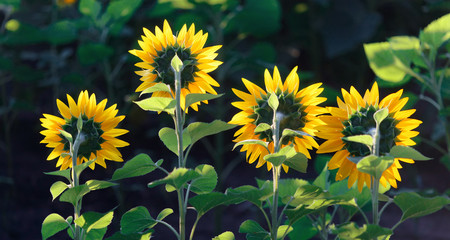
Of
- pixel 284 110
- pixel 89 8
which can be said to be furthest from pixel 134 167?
pixel 89 8

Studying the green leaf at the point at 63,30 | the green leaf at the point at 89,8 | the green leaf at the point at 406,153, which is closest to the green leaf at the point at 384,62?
the green leaf at the point at 406,153

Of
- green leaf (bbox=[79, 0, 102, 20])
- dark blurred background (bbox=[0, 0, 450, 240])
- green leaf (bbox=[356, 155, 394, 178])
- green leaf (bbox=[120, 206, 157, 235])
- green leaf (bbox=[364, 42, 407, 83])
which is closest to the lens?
green leaf (bbox=[356, 155, 394, 178])

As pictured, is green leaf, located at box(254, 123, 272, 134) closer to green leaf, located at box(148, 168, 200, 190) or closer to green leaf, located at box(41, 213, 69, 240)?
green leaf, located at box(148, 168, 200, 190)

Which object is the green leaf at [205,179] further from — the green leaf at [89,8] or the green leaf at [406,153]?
the green leaf at [89,8]

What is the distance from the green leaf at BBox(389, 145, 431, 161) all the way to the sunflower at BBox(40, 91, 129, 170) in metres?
0.29

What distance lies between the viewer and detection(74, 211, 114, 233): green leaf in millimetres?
689

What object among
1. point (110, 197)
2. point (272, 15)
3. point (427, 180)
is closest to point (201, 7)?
point (272, 15)

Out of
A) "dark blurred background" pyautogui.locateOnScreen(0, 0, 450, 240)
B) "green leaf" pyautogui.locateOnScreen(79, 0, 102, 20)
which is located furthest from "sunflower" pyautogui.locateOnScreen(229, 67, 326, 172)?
"green leaf" pyautogui.locateOnScreen(79, 0, 102, 20)

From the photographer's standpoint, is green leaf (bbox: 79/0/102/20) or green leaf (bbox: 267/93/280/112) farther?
green leaf (bbox: 79/0/102/20)

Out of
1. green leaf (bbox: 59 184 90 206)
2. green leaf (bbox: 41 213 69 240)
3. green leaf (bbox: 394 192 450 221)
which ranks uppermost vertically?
green leaf (bbox: 59 184 90 206)

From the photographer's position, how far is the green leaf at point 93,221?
69 cm

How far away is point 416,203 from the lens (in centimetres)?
66

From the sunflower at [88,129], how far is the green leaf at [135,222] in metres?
0.06

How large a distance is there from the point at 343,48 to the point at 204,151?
0.71 m
